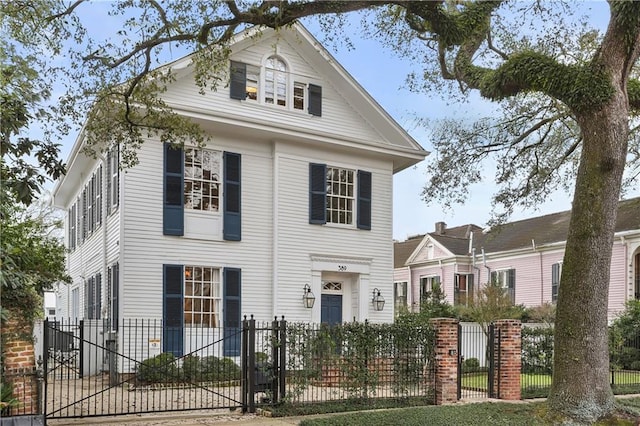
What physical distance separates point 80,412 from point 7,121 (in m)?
4.98

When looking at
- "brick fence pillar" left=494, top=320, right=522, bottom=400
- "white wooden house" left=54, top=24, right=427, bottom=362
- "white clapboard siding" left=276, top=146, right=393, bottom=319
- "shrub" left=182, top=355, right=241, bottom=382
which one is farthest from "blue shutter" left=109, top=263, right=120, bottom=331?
"brick fence pillar" left=494, top=320, right=522, bottom=400

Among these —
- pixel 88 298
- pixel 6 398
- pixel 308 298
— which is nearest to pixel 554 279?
pixel 308 298

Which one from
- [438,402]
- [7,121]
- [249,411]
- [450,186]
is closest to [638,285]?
[450,186]

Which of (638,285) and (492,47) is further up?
(492,47)

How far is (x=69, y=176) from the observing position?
22.1 m

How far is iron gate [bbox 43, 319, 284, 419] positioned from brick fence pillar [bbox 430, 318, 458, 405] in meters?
3.33

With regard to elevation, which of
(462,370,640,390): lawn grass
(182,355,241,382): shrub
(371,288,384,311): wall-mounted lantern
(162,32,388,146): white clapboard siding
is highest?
(162,32,388,146): white clapboard siding

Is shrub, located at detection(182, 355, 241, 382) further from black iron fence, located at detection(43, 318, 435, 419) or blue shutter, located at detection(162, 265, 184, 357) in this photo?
blue shutter, located at detection(162, 265, 184, 357)

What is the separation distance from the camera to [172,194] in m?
16.4

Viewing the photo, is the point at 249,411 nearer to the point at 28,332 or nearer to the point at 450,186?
the point at 28,332

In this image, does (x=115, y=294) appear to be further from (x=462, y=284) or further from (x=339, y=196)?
(x=462, y=284)

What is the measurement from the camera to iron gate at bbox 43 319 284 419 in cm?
1123

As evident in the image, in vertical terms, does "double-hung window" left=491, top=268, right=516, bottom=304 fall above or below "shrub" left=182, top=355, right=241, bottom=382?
above

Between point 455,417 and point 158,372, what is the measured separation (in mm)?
5853
